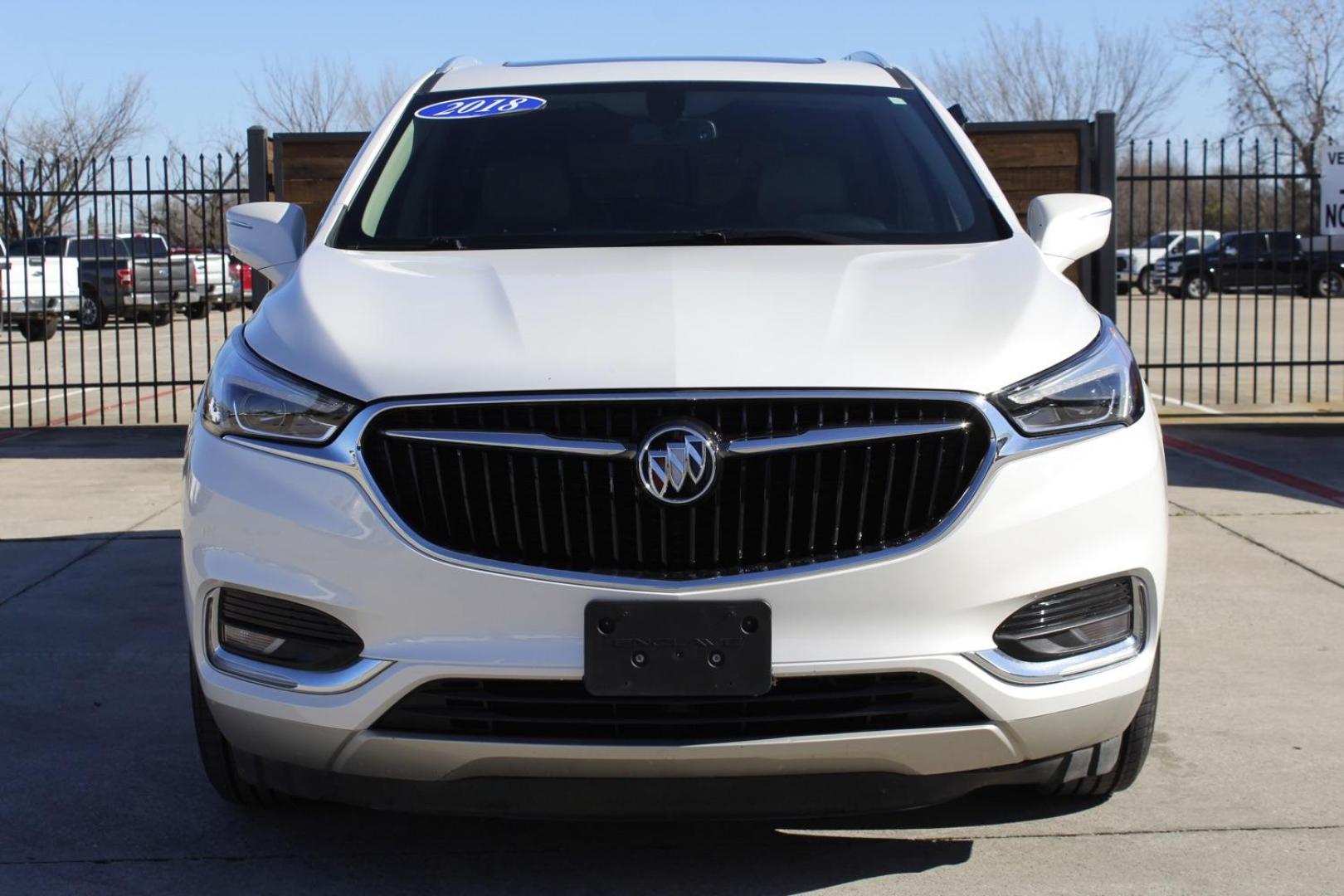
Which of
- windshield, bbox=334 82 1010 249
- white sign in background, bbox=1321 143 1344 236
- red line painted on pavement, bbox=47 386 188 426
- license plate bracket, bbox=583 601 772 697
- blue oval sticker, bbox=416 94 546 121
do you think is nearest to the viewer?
license plate bracket, bbox=583 601 772 697

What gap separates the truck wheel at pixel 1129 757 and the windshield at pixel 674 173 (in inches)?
45.4

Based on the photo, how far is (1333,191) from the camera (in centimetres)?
1149

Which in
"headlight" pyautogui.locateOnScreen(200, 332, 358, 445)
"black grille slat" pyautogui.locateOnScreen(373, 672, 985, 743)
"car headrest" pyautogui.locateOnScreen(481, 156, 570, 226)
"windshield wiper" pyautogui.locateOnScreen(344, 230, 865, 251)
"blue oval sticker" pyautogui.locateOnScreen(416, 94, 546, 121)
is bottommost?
"black grille slat" pyautogui.locateOnScreen(373, 672, 985, 743)

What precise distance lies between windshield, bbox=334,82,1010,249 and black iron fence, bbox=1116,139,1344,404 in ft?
23.6

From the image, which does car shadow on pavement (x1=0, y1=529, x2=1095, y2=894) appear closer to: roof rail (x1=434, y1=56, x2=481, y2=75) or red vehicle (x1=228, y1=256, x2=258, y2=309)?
roof rail (x1=434, y1=56, x2=481, y2=75)

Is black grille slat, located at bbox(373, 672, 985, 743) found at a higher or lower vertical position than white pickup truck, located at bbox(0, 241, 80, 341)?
lower

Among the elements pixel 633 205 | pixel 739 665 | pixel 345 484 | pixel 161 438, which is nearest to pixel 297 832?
pixel 345 484

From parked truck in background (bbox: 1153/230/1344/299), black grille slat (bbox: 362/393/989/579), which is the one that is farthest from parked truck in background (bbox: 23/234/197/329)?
black grille slat (bbox: 362/393/989/579)

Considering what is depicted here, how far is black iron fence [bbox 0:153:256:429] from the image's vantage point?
1268 centimetres

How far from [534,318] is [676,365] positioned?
1.21ft

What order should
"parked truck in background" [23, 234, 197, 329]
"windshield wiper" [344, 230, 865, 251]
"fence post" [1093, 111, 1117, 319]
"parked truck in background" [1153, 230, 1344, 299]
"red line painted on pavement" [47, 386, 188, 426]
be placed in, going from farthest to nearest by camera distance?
"parked truck in background" [1153, 230, 1344, 299] < "parked truck in background" [23, 234, 197, 329] < "red line painted on pavement" [47, 386, 188, 426] < "fence post" [1093, 111, 1117, 319] < "windshield wiper" [344, 230, 865, 251]

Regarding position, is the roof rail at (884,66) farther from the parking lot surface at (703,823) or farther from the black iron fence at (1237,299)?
the black iron fence at (1237,299)

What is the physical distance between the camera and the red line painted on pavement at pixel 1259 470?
841cm

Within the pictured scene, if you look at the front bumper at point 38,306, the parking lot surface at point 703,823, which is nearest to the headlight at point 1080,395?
the parking lot surface at point 703,823
